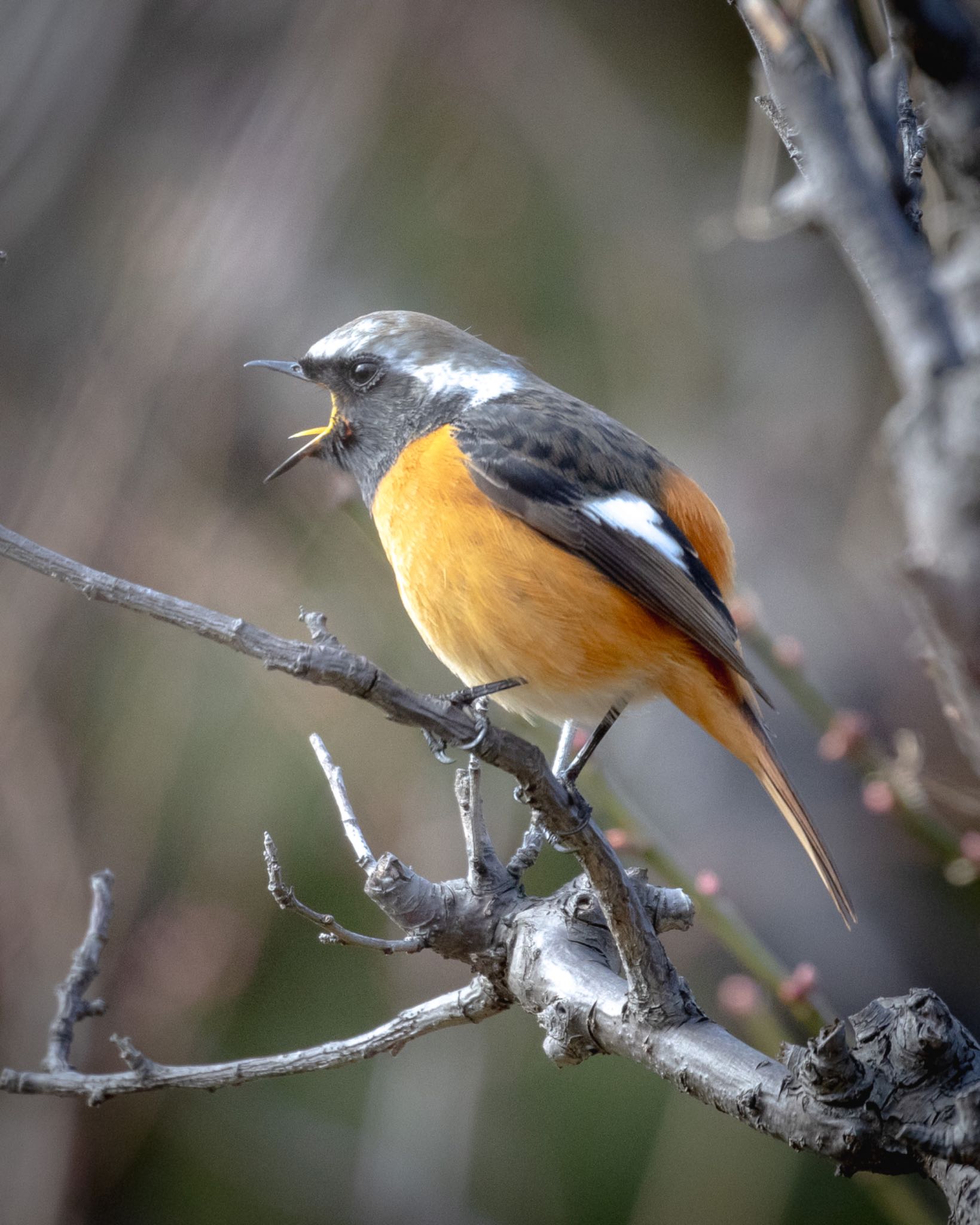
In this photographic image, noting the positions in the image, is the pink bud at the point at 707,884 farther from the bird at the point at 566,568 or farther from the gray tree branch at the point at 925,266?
the gray tree branch at the point at 925,266

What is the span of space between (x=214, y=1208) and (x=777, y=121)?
12.8 ft

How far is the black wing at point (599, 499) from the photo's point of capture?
2367mm

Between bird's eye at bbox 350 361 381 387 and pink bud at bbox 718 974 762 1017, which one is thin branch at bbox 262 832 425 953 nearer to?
pink bud at bbox 718 974 762 1017

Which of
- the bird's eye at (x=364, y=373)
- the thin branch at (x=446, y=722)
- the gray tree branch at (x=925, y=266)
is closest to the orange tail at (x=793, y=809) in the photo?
the thin branch at (x=446, y=722)

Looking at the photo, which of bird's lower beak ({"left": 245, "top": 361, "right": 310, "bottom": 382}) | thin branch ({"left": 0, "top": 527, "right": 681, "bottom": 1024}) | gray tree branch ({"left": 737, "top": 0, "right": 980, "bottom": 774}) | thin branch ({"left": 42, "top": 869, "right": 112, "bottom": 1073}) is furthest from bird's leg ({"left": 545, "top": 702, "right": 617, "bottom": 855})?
gray tree branch ({"left": 737, "top": 0, "right": 980, "bottom": 774})

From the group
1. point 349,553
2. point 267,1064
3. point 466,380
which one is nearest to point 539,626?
point 466,380

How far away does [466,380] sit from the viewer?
281 cm

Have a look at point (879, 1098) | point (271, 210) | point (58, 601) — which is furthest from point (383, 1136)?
point (271, 210)

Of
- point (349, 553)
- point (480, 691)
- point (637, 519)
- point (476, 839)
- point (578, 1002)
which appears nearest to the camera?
point (578, 1002)

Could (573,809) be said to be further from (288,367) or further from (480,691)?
(288,367)

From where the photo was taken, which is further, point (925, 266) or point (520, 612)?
point (520, 612)

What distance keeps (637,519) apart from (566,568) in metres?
0.26

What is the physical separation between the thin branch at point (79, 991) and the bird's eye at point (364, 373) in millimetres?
1346

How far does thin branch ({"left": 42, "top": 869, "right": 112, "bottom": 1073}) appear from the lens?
2.20m
